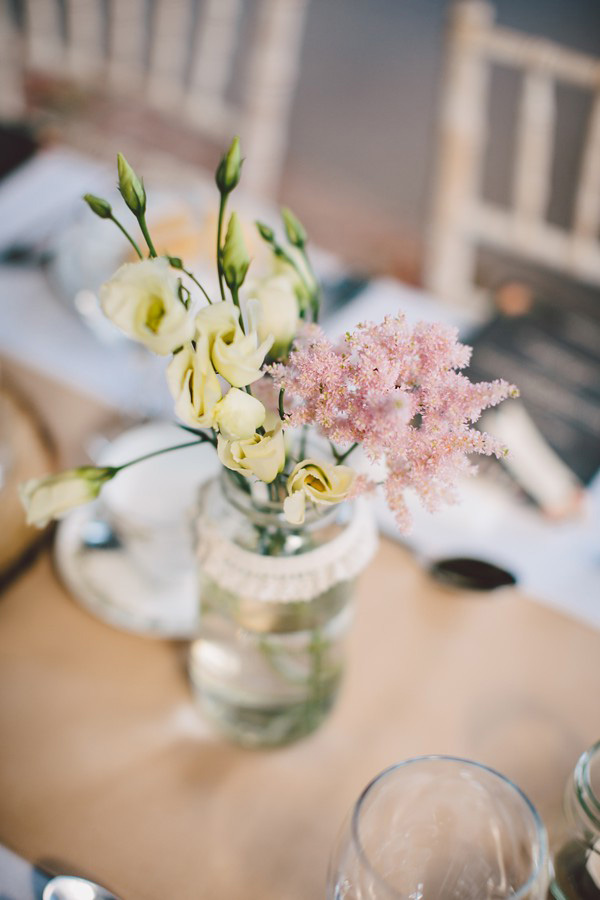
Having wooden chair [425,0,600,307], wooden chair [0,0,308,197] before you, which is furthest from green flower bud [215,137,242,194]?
wooden chair [0,0,308,197]

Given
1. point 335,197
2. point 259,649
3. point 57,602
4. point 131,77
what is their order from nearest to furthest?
point 259,649 → point 57,602 → point 131,77 → point 335,197

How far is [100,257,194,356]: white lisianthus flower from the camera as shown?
41cm

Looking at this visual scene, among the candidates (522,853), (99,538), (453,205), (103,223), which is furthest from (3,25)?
(522,853)

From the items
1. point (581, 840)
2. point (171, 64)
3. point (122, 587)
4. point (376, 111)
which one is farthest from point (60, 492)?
point (376, 111)

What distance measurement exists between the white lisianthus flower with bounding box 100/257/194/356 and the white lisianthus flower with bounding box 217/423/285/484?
0.06 metres

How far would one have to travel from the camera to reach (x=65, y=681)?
0.72 m

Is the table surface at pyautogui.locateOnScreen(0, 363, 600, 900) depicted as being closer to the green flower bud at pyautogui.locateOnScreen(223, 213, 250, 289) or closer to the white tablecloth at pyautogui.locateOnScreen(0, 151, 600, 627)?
the white tablecloth at pyautogui.locateOnScreen(0, 151, 600, 627)

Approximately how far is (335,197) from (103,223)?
1875mm

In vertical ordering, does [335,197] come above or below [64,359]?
below

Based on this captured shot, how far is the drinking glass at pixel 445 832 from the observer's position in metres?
0.51

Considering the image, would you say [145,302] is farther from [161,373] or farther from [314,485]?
[161,373]

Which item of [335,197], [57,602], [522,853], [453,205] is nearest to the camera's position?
[522,853]

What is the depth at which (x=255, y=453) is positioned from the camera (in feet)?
1.47

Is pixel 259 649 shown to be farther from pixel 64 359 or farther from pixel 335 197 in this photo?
pixel 335 197
